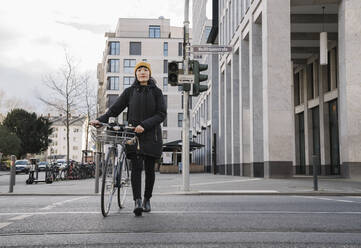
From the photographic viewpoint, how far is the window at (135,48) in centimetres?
7706

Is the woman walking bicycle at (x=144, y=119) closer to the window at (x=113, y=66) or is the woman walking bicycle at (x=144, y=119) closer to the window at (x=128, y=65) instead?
the window at (x=128, y=65)

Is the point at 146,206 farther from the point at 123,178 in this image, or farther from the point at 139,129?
the point at 139,129

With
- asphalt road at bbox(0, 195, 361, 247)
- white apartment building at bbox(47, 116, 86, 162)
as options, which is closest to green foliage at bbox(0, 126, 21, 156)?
asphalt road at bbox(0, 195, 361, 247)

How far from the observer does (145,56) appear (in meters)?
77.6

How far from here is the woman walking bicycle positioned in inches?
221

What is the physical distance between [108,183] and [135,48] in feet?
241

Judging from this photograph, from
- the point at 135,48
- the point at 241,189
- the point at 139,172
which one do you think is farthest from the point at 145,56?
the point at 139,172

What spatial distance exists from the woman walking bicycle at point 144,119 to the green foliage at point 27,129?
71.2m

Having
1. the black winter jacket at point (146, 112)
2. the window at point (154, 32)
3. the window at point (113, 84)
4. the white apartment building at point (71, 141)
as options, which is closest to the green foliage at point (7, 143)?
the window at point (113, 84)

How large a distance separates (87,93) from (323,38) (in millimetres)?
16440

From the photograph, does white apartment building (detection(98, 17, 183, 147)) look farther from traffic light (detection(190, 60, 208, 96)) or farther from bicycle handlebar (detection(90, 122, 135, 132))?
bicycle handlebar (detection(90, 122, 135, 132))

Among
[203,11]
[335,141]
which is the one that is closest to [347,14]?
[335,141]

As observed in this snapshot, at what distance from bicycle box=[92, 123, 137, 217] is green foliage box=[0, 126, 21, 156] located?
59899 millimetres

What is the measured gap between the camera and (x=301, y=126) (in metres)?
35.0
